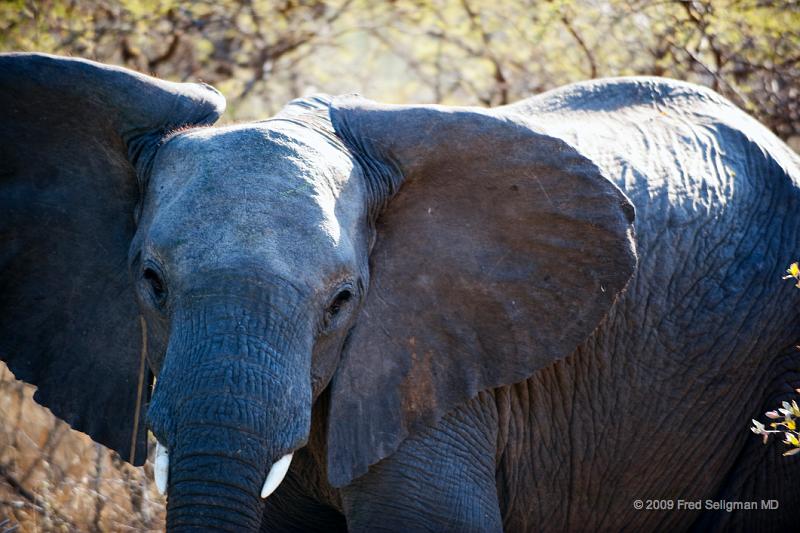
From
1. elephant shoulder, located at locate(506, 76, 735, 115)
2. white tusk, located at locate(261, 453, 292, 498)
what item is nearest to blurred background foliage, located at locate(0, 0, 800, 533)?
elephant shoulder, located at locate(506, 76, 735, 115)

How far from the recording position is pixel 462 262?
12.2 feet

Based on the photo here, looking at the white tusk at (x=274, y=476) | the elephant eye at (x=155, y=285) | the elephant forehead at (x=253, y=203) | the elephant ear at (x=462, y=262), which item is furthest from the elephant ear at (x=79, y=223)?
the white tusk at (x=274, y=476)

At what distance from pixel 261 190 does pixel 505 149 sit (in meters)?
0.82

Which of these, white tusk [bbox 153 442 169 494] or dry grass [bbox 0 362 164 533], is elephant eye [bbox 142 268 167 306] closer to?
white tusk [bbox 153 442 169 494]

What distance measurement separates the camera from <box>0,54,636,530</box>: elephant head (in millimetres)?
3170

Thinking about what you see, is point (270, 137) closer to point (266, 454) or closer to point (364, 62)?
point (266, 454)

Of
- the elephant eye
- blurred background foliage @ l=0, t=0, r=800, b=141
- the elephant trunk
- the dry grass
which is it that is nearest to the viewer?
the elephant trunk

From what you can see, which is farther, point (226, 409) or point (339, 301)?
point (339, 301)

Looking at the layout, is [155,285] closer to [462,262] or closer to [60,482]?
[462,262]

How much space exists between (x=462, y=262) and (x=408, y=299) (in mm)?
205

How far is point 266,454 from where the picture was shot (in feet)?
9.91

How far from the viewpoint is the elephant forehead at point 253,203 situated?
10.3 ft

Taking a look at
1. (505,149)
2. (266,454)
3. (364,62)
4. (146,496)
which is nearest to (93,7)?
(364,62)

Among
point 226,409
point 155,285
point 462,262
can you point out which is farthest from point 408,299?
point 226,409
